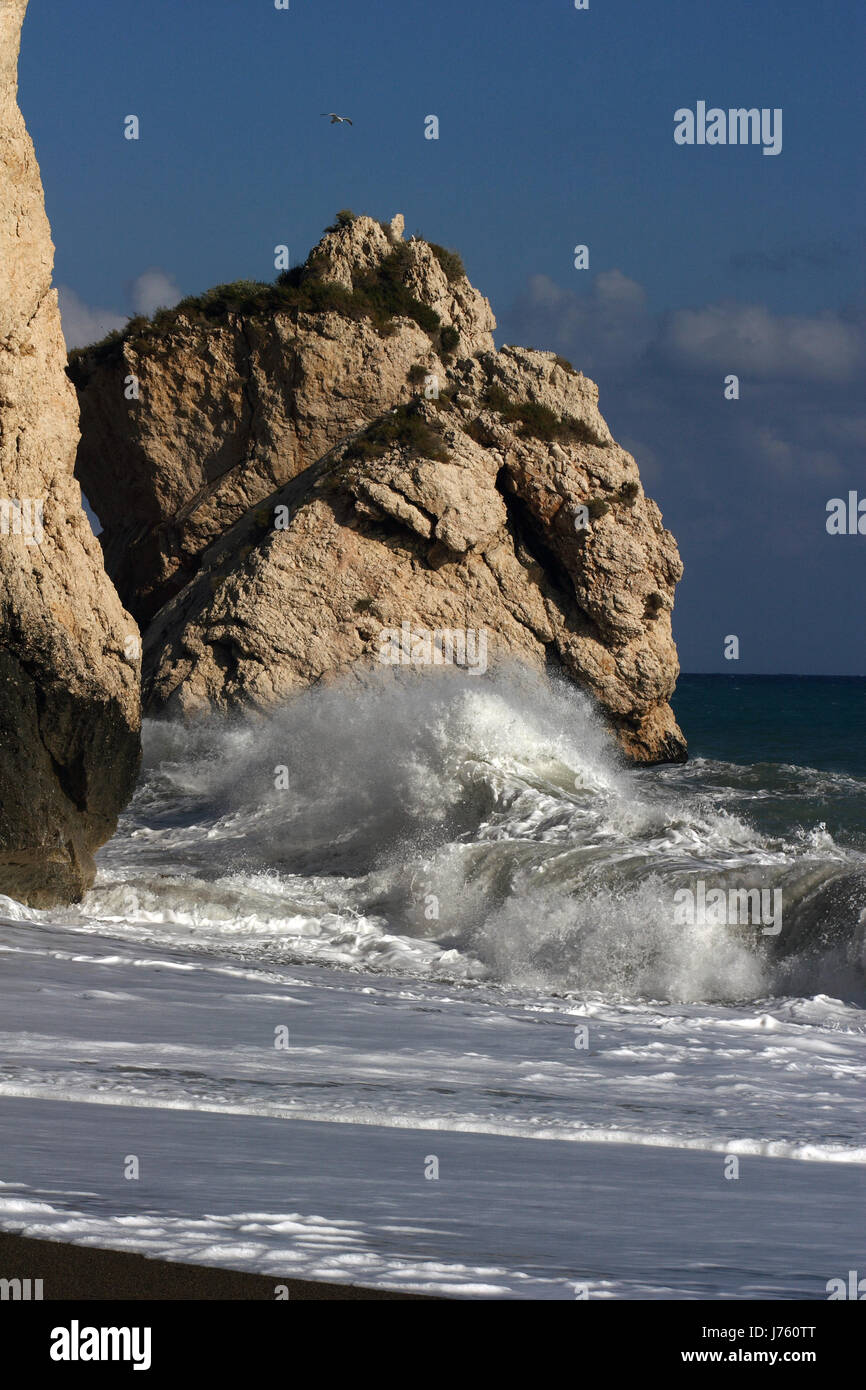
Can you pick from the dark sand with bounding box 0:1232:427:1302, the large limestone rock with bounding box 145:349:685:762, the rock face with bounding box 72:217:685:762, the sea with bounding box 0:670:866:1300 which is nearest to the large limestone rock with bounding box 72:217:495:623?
the rock face with bounding box 72:217:685:762

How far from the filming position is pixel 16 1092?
13.1 feet

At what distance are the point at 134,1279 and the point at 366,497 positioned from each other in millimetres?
16389

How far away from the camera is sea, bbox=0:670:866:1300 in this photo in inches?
112

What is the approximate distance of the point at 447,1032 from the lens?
20.1ft

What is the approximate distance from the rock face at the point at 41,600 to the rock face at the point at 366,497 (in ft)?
26.9

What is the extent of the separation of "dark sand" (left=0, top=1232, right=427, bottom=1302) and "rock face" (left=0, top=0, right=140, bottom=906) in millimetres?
6562

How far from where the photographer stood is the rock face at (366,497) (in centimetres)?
1828

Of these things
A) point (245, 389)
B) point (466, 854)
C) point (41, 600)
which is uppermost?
point (245, 389)

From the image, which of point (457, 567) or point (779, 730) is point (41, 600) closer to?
point (457, 567)

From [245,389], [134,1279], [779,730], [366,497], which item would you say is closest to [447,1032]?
[134,1279]

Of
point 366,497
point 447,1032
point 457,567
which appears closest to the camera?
point 447,1032

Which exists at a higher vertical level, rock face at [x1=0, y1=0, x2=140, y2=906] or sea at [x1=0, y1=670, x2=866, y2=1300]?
rock face at [x1=0, y1=0, x2=140, y2=906]

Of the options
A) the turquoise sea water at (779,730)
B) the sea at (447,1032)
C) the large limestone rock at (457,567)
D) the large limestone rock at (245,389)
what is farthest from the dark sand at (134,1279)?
the turquoise sea water at (779,730)

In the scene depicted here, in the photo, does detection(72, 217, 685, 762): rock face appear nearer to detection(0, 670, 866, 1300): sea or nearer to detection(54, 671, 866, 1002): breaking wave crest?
detection(54, 671, 866, 1002): breaking wave crest
